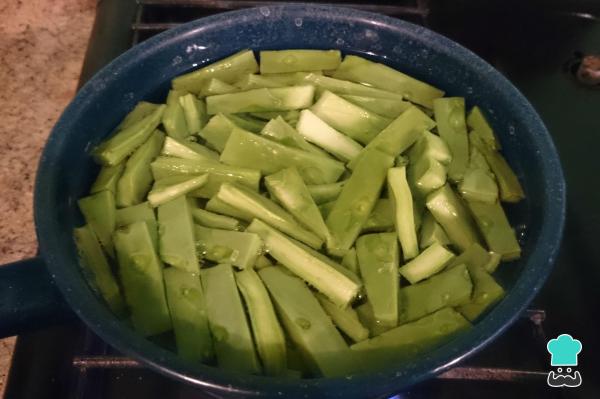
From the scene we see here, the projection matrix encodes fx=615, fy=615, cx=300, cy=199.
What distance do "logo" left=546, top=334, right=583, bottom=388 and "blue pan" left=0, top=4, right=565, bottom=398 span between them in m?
0.15

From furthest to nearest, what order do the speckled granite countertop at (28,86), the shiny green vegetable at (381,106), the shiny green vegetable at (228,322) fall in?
the speckled granite countertop at (28,86)
the shiny green vegetable at (381,106)
the shiny green vegetable at (228,322)

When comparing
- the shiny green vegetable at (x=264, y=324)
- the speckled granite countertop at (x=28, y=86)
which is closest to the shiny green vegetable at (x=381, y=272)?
the shiny green vegetable at (x=264, y=324)

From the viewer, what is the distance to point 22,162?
973 millimetres

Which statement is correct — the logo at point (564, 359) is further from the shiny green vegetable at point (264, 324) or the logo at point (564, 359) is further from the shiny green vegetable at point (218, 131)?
the shiny green vegetable at point (218, 131)

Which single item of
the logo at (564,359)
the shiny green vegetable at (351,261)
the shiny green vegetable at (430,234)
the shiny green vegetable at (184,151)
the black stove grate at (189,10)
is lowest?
the logo at (564,359)

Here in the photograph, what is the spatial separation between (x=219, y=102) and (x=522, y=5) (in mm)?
650

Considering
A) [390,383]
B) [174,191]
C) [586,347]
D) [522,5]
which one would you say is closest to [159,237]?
[174,191]

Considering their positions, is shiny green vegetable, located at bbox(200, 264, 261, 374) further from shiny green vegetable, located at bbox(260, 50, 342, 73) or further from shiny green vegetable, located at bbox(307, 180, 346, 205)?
shiny green vegetable, located at bbox(260, 50, 342, 73)

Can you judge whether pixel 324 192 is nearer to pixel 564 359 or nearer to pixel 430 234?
pixel 430 234

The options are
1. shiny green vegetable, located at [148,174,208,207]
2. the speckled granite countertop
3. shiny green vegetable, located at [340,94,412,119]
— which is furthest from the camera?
the speckled granite countertop

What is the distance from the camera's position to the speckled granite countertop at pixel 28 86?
91cm

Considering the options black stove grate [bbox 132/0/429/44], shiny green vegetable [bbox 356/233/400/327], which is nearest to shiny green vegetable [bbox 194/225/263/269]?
shiny green vegetable [bbox 356/233/400/327]

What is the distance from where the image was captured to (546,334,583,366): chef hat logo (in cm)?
74

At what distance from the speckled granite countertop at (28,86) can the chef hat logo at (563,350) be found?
2.25ft
